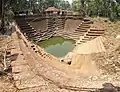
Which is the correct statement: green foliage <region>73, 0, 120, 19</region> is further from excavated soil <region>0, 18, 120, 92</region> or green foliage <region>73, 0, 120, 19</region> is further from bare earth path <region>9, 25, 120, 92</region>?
bare earth path <region>9, 25, 120, 92</region>

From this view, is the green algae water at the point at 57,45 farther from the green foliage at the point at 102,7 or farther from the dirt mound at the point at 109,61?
the green foliage at the point at 102,7

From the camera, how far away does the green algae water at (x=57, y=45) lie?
1616 centimetres

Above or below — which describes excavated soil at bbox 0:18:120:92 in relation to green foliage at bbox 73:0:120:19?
below

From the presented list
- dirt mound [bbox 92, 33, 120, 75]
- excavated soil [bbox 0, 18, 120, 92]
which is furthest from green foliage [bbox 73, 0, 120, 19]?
excavated soil [bbox 0, 18, 120, 92]

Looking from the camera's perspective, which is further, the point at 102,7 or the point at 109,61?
the point at 102,7

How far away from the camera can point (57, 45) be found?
59.9 feet

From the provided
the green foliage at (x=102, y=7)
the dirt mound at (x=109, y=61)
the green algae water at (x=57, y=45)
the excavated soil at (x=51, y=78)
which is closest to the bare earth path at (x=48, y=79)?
the excavated soil at (x=51, y=78)

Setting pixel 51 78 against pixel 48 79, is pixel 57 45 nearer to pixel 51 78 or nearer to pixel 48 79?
pixel 51 78

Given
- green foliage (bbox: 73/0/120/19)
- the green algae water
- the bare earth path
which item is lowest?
the green algae water

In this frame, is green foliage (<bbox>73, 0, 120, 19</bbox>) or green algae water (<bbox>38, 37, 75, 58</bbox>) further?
green foliage (<bbox>73, 0, 120, 19</bbox>)

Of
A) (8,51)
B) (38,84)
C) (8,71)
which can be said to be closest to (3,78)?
(8,71)

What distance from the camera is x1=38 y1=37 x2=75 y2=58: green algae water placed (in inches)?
636

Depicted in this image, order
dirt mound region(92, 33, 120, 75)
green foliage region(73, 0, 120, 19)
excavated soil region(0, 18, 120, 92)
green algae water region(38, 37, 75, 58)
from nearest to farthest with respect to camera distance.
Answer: excavated soil region(0, 18, 120, 92) → dirt mound region(92, 33, 120, 75) → green algae water region(38, 37, 75, 58) → green foliage region(73, 0, 120, 19)

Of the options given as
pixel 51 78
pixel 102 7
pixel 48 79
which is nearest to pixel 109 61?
pixel 51 78
